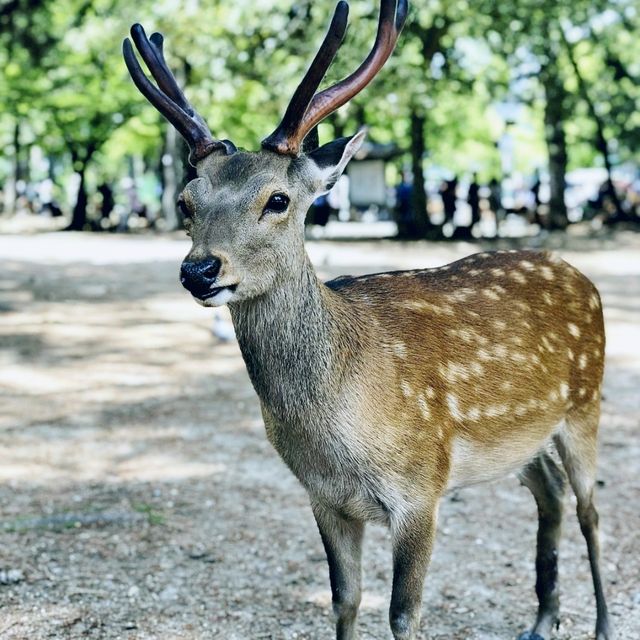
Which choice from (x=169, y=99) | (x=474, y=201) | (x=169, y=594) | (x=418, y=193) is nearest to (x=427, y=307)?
(x=169, y=99)

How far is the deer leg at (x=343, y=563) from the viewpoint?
3.55 meters

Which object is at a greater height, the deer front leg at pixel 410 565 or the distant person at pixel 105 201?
the distant person at pixel 105 201

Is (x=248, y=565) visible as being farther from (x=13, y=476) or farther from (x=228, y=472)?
(x=13, y=476)

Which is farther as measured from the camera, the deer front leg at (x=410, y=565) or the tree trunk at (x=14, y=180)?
the tree trunk at (x=14, y=180)

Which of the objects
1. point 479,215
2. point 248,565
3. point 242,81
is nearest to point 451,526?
point 248,565

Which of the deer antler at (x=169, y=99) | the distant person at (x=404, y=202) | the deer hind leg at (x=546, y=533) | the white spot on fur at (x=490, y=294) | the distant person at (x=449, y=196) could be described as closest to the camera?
the deer antler at (x=169, y=99)

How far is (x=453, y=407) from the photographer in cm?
355

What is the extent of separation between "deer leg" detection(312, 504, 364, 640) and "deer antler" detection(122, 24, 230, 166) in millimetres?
1379

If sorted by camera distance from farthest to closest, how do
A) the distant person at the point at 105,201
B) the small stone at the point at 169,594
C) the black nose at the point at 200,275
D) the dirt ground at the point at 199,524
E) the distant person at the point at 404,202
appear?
1. the distant person at the point at 105,201
2. the distant person at the point at 404,202
3. the small stone at the point at 169,594
4. the dirt ground at the point at 199,524
5. the black nose at the point at 200,275

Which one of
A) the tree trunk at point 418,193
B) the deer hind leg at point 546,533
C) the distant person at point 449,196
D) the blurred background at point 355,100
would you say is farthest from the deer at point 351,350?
the distant person at point 449,196

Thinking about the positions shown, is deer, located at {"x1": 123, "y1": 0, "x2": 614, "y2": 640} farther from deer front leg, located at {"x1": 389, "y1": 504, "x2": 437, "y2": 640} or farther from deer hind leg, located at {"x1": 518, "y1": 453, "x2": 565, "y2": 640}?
deer hind leg, located at {"x1": 518, "y1": 453, "x2": 565, "y2": 640}

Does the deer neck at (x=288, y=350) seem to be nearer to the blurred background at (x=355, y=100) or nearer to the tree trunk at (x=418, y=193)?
the blurred background at (x=355, y=100)

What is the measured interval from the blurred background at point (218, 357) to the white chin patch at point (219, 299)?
5.62 ft

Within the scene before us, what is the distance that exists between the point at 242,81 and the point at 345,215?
15.4m
